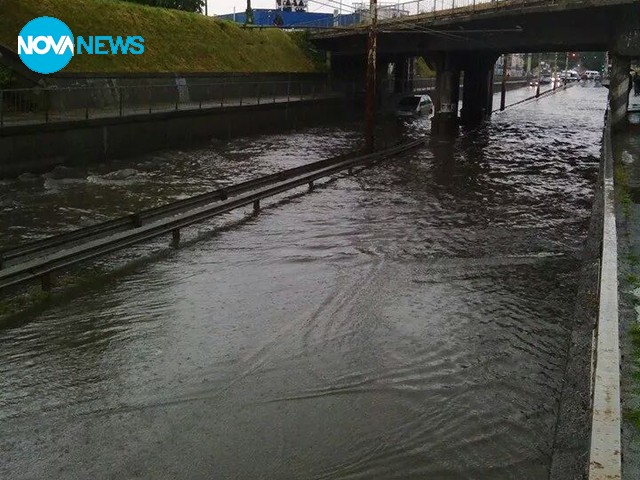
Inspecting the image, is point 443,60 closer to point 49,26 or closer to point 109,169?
point 49,26

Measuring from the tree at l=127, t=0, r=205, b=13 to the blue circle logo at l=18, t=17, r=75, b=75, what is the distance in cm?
1375

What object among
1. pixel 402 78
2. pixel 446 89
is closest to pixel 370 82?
pixel 446 89

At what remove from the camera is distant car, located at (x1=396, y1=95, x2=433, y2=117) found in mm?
48750

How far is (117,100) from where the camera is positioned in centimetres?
2898

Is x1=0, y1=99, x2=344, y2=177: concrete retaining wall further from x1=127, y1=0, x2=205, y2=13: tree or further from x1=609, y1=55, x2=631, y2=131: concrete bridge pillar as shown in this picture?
x1=609, y1=55, x2=631, y2=131: concrete bridge pillar

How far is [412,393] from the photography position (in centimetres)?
683

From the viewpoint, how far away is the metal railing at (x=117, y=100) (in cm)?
2378

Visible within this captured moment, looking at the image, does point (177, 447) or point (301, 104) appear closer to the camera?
point (177, 447)

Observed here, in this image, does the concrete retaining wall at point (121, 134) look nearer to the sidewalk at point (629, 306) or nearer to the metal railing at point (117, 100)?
the metal railing at point (117, 100)

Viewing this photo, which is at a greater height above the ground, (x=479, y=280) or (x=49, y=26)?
(x=49, y=26)

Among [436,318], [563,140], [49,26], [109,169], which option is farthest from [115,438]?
[563,140]

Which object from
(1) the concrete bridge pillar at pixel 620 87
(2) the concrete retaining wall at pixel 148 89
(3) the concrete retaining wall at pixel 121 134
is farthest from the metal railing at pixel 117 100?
(1) the concrete bridge pillar at pixel 620 87

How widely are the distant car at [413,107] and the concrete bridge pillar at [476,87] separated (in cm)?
290

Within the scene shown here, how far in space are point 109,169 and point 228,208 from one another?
9.62m
